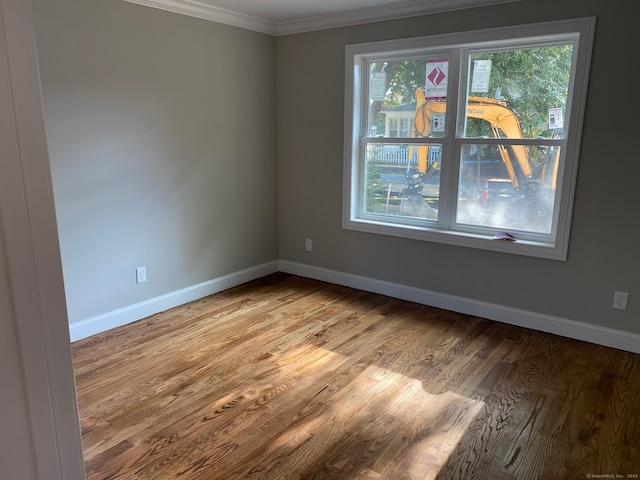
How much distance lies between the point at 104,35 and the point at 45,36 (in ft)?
1.28

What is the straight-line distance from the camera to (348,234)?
4.26m

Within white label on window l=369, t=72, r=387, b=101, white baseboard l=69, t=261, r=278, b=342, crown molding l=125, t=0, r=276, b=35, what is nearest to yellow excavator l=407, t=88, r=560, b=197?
white label on window l=369, t=72, r=387, b=101

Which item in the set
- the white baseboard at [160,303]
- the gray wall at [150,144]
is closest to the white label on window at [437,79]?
the gray wall at [150,144]

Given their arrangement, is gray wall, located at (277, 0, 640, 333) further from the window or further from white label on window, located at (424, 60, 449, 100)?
white label on window, located at (424, 60, 449, 100)

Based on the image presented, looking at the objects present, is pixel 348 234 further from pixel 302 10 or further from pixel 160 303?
pixel 302 10

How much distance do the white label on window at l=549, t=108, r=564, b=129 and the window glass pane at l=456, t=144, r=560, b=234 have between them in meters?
0.16

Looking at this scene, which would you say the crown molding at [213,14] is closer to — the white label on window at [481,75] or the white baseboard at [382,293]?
the white label on window at [481,75]

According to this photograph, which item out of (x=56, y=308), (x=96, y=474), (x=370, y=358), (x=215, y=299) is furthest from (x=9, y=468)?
(x=215, y=299)

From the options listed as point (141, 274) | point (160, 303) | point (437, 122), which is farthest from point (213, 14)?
point (160, 303)

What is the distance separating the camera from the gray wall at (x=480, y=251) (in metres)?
2.86

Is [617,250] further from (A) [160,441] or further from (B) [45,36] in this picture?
(B) [45,36]

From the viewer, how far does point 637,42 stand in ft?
8.97

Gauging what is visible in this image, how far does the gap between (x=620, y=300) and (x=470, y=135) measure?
1546mm

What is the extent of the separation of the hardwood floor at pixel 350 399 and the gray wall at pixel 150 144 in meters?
0.54
